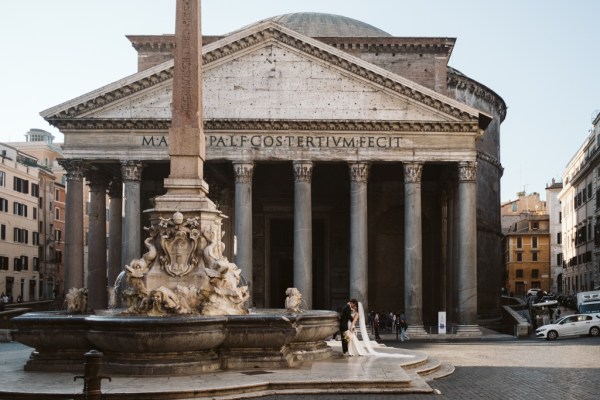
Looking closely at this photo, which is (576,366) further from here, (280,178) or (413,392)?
(280,178)

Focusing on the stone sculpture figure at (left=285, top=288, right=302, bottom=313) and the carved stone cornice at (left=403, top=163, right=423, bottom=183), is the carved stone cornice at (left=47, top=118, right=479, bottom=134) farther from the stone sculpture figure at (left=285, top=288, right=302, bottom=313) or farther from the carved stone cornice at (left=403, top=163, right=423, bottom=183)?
the stone sculpture figure at (left=285, top=288, right=302, bottom=313)

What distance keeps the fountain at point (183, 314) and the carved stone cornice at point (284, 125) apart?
1952 cm

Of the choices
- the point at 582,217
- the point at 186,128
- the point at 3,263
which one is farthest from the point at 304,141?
the point at 582,217

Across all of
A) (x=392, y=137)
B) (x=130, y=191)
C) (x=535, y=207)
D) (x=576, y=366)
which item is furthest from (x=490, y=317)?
(x=535, y=207)

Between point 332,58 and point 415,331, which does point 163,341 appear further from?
point 332,58

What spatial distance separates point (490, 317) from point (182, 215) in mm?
38674

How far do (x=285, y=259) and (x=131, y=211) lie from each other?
12.8 meters

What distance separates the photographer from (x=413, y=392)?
13297 millimetres

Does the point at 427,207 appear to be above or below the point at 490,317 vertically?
above

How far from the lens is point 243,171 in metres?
35.9

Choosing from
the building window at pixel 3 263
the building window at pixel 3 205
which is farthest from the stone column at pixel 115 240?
the building window at pixel 3 263

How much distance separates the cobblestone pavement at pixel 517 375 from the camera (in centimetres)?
1373

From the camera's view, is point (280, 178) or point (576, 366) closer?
point (576, 366)

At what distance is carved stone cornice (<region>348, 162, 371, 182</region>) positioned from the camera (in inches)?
1407
